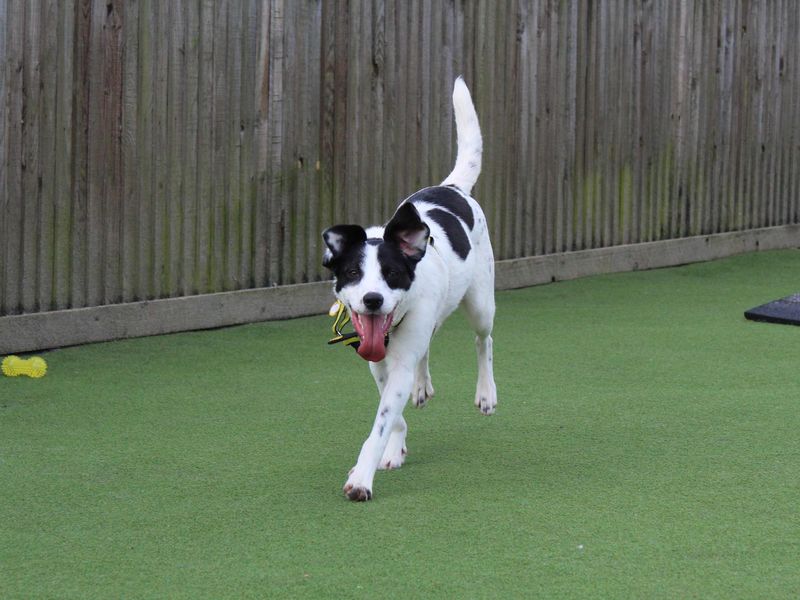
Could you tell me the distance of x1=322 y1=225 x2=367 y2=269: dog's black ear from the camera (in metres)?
4.32

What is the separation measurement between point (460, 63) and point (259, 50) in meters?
1.73

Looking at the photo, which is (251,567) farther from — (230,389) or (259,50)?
(259,50)

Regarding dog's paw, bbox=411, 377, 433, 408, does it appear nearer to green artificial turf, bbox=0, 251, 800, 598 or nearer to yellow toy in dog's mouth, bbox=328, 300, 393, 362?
green artificial turf, bbox=0, 251, 800, 598

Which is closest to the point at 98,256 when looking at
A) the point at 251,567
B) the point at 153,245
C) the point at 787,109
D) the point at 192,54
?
the point at 153,245

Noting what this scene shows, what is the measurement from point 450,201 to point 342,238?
1070mm

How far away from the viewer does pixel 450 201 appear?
17.5 feet

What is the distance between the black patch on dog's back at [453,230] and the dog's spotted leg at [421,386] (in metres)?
0.46

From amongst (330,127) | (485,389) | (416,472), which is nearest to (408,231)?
(416,472)

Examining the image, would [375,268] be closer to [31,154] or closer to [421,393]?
[421,393]

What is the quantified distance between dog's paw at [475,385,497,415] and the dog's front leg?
80 centimetres

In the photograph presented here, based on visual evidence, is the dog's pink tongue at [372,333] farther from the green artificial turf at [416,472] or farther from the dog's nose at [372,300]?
the green artificial turf at [416,472]

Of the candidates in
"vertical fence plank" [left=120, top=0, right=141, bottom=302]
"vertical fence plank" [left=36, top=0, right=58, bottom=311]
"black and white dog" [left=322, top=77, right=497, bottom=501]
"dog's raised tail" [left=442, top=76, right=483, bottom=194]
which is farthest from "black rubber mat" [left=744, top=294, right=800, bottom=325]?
"vertical fence plank" [left=36, top=0, right=58, bottom=311]

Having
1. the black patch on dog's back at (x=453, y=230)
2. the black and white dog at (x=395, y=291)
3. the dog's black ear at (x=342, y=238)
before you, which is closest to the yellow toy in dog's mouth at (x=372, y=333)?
the black and white dog at (x=395, y=291)

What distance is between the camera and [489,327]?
17.9ft
